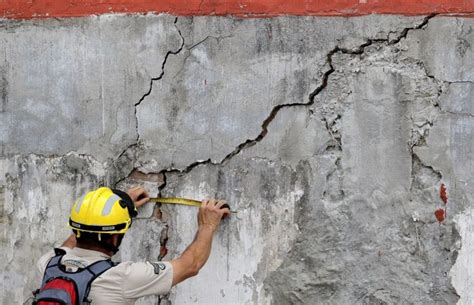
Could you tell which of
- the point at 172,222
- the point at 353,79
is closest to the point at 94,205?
the point at 172,222

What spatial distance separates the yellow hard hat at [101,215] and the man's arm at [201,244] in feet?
0.94

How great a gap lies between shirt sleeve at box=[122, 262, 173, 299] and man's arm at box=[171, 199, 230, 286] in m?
0.05

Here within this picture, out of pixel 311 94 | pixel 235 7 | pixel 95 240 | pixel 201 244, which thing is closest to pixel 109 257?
pixel 95 240

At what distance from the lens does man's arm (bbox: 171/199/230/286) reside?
3.58 m

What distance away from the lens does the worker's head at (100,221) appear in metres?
3.39

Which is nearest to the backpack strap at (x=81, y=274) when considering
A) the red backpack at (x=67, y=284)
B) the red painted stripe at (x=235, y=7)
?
the red backpack at (x=67, y=284)

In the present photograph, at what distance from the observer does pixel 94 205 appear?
3.43 m

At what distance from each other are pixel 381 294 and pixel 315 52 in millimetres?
1112

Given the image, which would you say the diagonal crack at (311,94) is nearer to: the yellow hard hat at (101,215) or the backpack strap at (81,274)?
the yellow hard hat at (101,215)

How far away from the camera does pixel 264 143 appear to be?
4004 mm

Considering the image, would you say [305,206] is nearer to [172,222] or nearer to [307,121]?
[307,121]

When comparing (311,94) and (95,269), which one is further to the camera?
(311,94)

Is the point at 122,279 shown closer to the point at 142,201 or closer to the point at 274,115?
the point at 142,201

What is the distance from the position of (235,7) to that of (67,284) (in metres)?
1.49
